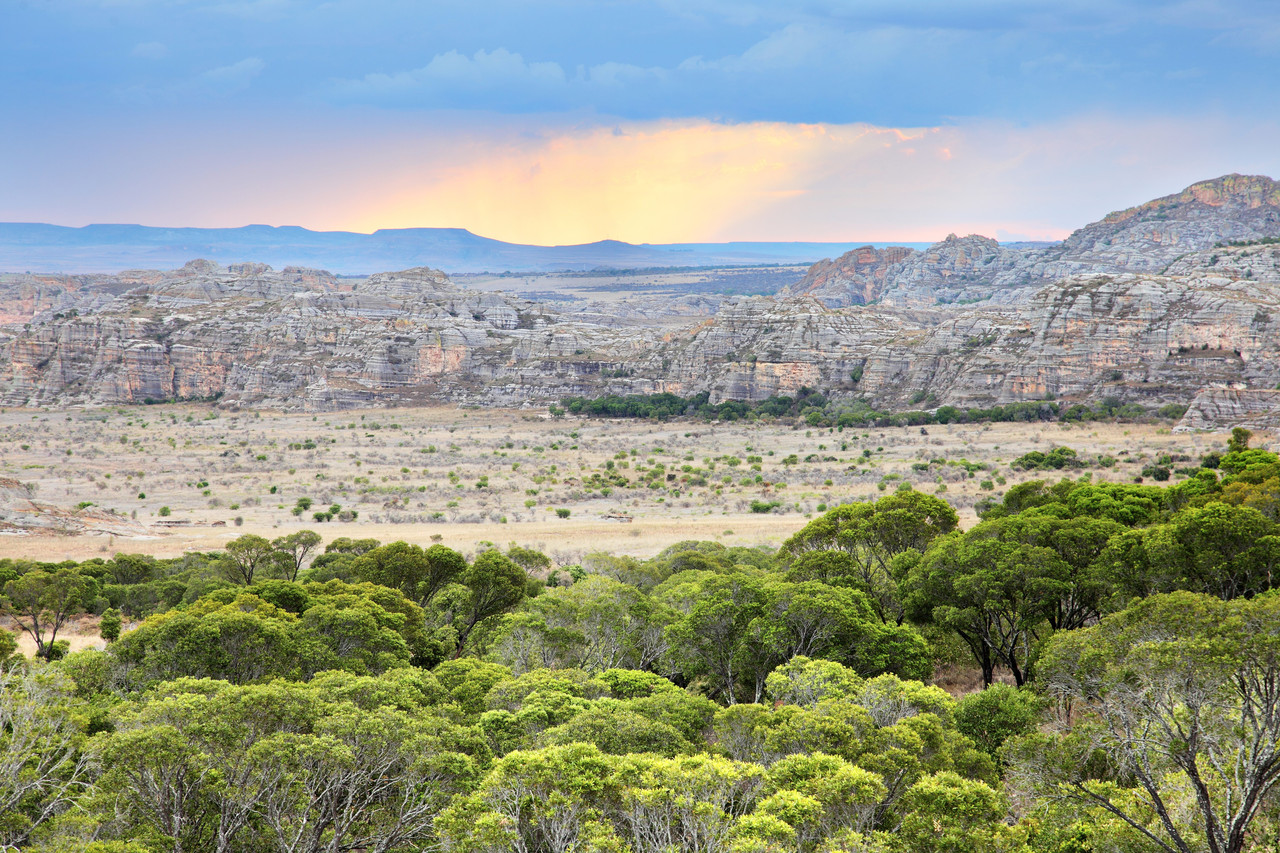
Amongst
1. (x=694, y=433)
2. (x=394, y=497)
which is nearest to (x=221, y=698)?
(x=394, y=497)

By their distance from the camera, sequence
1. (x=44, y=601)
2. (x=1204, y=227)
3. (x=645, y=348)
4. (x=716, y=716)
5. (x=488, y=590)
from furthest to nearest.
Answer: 1. (x=1204, y=227)
2. (x=645, y=348)
3. (x=488, y=590)
4. (x=44, y=601)
5. (x=716, y=716)

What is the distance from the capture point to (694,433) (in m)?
87.8

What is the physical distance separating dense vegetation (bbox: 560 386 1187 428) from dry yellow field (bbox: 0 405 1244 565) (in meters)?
3.31

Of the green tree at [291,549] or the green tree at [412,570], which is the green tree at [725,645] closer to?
the green tree at [412,570]

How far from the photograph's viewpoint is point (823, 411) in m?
97.1

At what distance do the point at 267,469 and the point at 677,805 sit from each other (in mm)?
62525

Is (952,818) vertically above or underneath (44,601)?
above

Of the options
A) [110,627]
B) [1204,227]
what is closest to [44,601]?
[110,627]

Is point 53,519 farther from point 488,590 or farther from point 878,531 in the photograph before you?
point 878,531

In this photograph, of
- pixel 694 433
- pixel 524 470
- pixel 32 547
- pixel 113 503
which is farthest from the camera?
pixel 694 433

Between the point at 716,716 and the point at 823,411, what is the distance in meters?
85.1

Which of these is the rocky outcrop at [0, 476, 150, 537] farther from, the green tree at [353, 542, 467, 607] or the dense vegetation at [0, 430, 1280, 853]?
the dense vegetation at [0, 430, 1280, 853]

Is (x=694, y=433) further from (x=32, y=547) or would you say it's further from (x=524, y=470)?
(x=32, y=547)

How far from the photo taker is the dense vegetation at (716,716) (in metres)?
10.9
